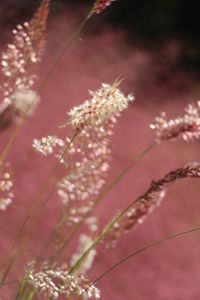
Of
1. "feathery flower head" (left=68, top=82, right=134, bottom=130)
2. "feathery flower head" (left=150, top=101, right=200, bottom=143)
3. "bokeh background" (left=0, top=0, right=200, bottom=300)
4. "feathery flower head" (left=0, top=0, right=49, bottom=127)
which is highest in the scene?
"bokeh background" (left=0, top=0, right=200, bottom=300)

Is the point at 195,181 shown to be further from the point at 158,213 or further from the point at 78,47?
the point at 78,47

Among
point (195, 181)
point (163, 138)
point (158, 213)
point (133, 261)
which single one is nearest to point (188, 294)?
point (133, 261)

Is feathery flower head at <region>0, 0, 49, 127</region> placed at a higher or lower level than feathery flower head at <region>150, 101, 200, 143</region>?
higher

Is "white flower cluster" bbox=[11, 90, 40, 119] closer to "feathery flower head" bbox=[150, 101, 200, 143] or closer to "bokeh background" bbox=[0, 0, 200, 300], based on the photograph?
"feathery flower head" bbox=[150, 101, 200, 143]

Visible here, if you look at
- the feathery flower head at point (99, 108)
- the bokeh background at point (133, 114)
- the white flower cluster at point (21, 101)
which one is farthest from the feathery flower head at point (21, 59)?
the bokeh background at point (133, 114)

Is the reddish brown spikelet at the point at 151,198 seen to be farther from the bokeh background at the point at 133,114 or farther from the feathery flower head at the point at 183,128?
the bokeh background at the point at 133,114

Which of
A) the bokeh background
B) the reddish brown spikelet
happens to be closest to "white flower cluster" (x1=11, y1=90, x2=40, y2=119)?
the reddish brown spikelet
